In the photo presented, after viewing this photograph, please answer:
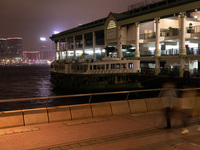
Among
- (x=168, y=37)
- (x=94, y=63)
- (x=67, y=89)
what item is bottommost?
(x=67, y=89)

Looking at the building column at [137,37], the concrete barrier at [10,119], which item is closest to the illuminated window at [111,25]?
the building column at [137,37]

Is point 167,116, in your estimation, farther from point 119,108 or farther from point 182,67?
point 182,67

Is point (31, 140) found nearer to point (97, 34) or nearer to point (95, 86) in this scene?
point (95, 86)

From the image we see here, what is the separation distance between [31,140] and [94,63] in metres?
32.5

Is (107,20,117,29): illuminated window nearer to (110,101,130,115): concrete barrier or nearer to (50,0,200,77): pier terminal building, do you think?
(50,0,200,77): pier terminal building

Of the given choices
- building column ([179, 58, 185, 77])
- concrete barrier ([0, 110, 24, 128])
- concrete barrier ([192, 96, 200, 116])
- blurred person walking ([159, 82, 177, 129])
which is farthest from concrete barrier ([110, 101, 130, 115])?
building column ([179, 58, 185, 77])

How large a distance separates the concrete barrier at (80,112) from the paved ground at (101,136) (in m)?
0.57

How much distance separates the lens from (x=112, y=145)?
8.79 meters

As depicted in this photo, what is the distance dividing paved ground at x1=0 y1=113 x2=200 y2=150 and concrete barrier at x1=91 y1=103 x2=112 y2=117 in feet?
3.30

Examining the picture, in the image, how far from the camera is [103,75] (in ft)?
128

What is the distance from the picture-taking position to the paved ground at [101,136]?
8.62 meters

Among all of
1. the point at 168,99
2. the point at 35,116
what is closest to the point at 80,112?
the point at 35,116

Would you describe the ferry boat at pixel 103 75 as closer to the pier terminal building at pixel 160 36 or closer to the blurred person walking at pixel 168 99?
the pier terminal building at pixel 160 36

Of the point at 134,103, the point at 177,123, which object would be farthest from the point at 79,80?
Answer: the point at 177,123
